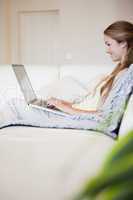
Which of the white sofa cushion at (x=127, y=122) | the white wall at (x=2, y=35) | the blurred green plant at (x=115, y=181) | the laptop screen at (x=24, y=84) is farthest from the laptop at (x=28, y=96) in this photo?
the white wall at (x=2, y=35)

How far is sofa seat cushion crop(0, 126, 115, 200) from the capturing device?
5.10 feet

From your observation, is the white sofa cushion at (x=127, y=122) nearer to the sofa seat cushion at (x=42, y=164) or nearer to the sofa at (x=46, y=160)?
the sofa at (x=46, y=160)

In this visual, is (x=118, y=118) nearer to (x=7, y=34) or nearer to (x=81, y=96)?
(x=81, y=96)

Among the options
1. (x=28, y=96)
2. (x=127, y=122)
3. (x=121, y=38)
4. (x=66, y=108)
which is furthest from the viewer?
(x=28, y=96)

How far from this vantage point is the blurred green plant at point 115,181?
155 mm

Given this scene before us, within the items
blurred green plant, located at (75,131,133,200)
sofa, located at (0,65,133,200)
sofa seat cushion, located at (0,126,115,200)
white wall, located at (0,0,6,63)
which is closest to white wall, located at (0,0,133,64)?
white wall, located at (0,0,6,63)

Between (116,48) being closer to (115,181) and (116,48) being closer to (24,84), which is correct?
(24,84)

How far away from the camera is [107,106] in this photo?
7.02 feet

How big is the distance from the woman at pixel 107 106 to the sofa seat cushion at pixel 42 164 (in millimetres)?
286

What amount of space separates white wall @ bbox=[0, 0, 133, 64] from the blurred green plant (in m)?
5.72

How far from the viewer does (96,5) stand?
5992 millimetres

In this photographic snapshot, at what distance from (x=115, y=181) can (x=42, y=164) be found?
59.0 inches

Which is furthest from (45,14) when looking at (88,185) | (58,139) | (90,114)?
(88,185)

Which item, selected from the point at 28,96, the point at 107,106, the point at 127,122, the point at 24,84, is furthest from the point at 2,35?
the point at 127,122
